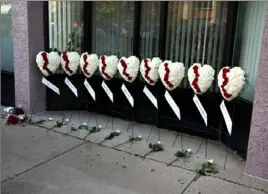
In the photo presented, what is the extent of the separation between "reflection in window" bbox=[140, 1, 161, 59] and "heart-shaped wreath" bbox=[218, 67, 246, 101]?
1.37 m

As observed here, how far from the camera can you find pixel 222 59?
4180 millimetres

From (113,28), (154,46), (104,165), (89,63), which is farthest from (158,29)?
(104,165)

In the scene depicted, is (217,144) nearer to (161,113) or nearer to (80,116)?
(161,113)

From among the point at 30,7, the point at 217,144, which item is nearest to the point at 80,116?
the point at 30,7

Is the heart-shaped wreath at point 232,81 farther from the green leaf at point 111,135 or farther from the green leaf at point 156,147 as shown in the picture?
the green leaf at point 111,135

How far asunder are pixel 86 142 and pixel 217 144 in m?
1.75

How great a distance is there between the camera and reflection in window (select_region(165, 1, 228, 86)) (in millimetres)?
4191

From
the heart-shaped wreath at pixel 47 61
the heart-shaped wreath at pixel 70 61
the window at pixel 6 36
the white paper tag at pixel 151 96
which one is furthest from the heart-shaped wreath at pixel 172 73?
the window at pixel 6 36

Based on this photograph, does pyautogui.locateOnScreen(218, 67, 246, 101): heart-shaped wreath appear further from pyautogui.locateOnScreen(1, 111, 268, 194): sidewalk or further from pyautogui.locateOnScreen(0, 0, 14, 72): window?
pyautogui.locateOnScreen(0, 0, 14, 72): window

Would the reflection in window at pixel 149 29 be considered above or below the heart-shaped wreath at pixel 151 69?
above

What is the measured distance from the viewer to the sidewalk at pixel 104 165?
10.1 feet

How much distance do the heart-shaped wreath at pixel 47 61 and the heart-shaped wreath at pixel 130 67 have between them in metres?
1.14

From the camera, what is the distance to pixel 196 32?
4.36 m

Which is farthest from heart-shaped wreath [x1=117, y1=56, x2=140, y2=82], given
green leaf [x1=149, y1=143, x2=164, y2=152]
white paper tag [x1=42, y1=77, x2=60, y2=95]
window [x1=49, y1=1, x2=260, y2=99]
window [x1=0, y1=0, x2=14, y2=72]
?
window [x1=0, y1=0, x2=14, y2=72]
